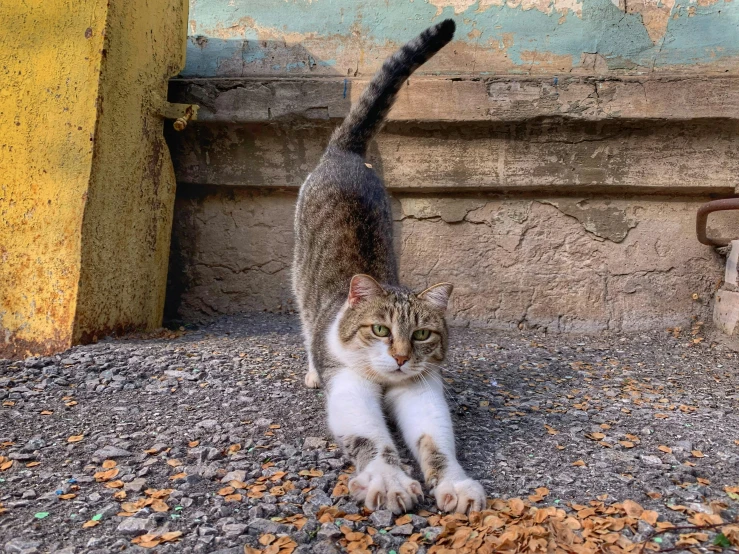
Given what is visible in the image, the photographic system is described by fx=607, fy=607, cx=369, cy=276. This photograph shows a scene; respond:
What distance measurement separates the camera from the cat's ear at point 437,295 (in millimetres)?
2488

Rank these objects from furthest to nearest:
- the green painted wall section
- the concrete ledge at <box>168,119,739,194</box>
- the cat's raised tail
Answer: the green painted wall section
the concrete ledge at <box>168,119,739,194</box>
the cat's raised tail

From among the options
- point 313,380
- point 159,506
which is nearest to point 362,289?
point 313,380

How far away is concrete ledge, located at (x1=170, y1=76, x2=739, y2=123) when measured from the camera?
11.7ft

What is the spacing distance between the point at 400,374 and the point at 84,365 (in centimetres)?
156

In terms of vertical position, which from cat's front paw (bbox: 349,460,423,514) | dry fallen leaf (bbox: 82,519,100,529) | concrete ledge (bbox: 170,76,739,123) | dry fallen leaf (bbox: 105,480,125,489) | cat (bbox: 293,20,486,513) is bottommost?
dry fallen leaf (bbox: 82,519,100,529)

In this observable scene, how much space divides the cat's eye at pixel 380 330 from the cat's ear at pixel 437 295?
23 centimetres

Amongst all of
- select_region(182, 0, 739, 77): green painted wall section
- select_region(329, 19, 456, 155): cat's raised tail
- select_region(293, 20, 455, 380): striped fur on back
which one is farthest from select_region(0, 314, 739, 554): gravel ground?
select_region(182, 0, 739, 77): green painted wall section

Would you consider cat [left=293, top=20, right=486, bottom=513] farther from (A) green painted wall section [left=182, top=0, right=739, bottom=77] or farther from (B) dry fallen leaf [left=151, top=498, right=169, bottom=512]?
(A) green painted wall section [left=182, top=0, right=739, bottom=77]

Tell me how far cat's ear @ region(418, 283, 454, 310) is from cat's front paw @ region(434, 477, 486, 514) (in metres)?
0.87

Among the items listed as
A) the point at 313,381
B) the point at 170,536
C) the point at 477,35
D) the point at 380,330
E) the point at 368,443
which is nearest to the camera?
the point at 170,536

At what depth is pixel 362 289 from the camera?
247cm

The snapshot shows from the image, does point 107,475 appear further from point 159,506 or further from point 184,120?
point 184,120

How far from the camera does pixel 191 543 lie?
1.56 metres

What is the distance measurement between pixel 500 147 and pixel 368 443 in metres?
2.45
